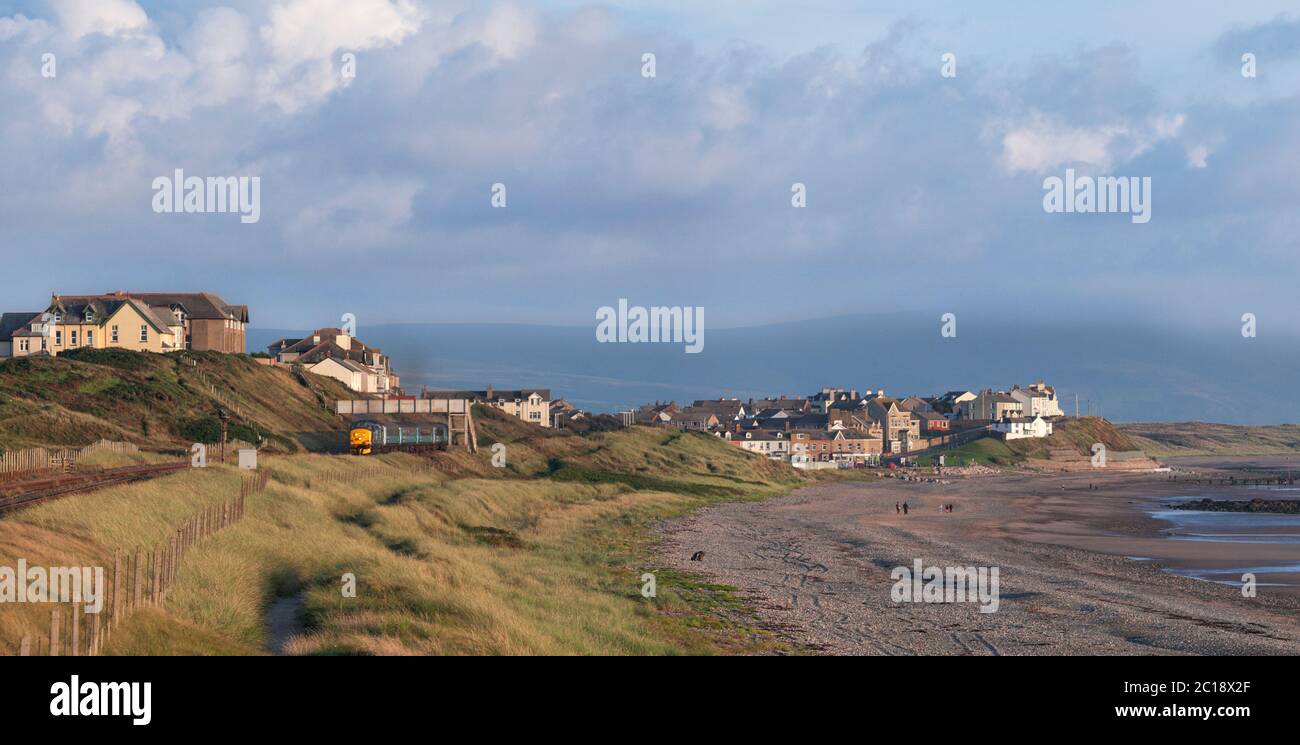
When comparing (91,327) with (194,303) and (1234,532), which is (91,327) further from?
(1234,532)

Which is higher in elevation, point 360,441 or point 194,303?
point 194,303

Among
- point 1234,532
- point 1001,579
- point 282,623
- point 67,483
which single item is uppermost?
point 67,483

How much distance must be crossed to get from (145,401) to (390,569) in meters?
60.2

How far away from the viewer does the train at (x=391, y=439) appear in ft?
272

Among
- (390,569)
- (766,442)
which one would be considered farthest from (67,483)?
(766,442)

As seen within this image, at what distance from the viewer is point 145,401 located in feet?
271

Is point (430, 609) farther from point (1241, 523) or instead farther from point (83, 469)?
point (1241, 523)

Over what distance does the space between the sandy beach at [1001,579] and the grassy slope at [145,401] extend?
35.1 metres

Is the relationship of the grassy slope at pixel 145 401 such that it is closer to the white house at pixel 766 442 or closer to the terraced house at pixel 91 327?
the terraced house at pixel 91 327

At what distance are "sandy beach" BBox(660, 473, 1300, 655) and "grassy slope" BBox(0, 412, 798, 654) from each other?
2.71 meters

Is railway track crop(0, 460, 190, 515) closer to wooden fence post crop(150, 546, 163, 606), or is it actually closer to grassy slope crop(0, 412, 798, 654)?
grassy slope crop(0, 412, 798, 654)
